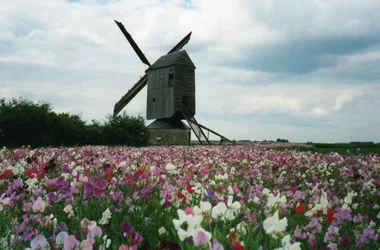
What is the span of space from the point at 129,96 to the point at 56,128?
46.4 ft

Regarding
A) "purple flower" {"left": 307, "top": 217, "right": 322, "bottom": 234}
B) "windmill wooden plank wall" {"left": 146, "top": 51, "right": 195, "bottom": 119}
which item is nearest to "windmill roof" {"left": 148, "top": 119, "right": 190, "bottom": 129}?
"windmill wooden plank wall" {"left": 146, "top": 51, "right": 195, "bottom": 119}

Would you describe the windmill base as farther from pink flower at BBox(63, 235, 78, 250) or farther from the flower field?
pink flower at BBox(63, 235, 78, 250)

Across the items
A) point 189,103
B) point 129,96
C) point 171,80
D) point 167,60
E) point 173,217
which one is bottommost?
point 173,217

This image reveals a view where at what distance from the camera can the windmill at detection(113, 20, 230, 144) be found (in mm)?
30984

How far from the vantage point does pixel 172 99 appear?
30719 mm

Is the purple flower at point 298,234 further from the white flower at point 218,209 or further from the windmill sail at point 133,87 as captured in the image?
the windmill sail at point 133,87

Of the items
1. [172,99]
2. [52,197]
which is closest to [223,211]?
[52,197]

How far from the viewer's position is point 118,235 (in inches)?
133

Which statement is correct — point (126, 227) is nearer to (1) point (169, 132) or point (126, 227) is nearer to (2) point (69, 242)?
(2) point (69, 242)

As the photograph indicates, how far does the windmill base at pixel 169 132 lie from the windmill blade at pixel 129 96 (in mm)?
4106

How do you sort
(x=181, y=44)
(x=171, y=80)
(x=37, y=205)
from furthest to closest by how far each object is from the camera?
(x=181, y=44) < (x=171, y=80) < (x=37, y=205)

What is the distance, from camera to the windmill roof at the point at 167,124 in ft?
106

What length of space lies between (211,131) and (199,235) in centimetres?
3163

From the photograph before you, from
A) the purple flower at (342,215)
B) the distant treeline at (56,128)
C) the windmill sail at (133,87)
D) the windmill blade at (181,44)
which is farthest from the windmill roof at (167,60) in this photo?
the purple flower at (342,215)
